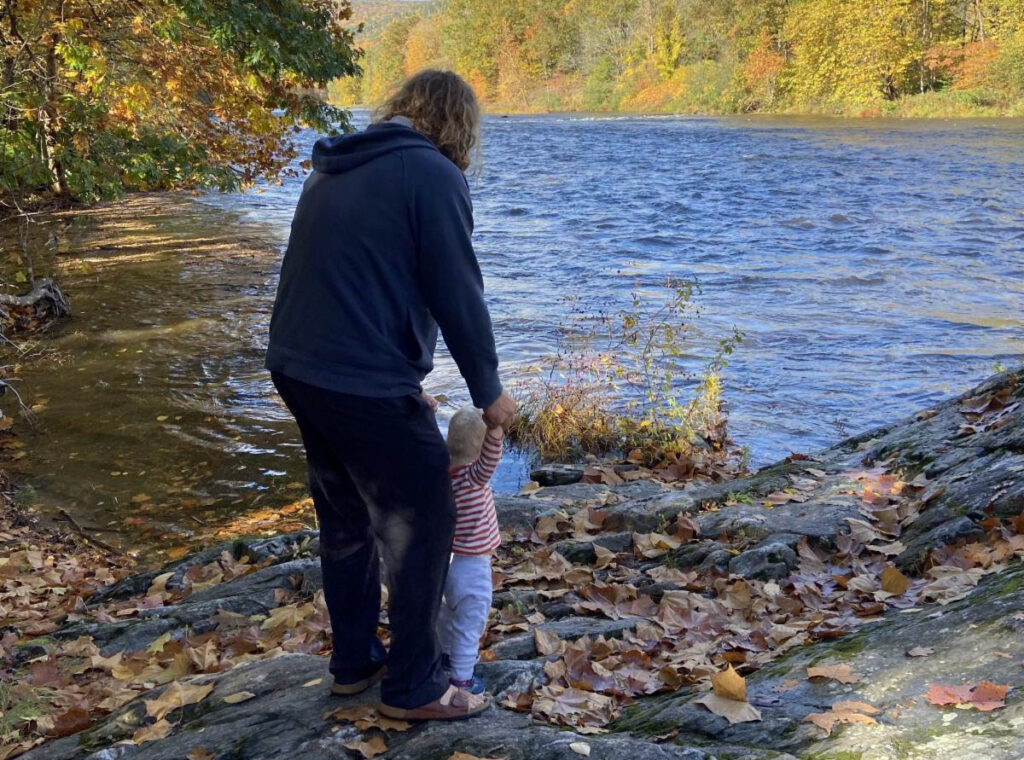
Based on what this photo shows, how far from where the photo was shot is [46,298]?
14.1 metres

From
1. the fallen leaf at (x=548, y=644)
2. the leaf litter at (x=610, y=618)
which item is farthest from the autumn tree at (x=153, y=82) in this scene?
the fallen leaf at (x=548, y=644)

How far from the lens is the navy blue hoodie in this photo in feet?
9.53

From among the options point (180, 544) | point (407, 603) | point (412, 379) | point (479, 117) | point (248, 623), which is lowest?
point (180, 544)

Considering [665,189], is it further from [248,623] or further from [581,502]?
[248,623]

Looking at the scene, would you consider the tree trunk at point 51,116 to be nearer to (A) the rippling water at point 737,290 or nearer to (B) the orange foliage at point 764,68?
(A) the rippling water at point 737,290

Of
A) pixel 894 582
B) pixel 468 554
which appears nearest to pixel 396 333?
pixel 468 554

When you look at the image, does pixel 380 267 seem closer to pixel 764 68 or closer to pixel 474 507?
pixel 474 507

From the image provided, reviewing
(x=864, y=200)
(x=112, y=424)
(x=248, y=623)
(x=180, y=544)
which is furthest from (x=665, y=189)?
(x=248, y=623)

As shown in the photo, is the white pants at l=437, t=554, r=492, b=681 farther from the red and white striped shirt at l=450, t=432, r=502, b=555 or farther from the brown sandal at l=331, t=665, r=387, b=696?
the brown sandal at l=331, t=665, r=387, b=696

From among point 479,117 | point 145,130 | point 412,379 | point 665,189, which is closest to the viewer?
point 412,379

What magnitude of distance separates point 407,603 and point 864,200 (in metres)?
22.7

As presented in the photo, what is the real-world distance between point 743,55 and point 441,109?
7671cm

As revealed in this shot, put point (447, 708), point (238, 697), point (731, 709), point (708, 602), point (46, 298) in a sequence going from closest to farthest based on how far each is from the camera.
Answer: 1. point (731, 709)
2. point (447, 708)
3. point (238, 697)
4. point (708, 602)
5. point (46, 298)

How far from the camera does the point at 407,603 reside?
3.15m
